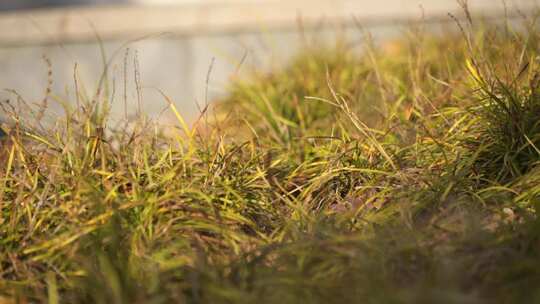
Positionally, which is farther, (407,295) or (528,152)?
(528,152)

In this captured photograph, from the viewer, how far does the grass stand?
2264 millimetres

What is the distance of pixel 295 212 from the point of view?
2.88 m

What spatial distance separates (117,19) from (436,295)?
5.00 m

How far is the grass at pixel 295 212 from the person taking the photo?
226cm

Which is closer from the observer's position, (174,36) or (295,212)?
(295,212)

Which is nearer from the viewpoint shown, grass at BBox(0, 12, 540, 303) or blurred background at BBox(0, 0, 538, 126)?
grass at BBox(0, 12, 540, 303)

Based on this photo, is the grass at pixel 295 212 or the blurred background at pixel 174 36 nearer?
the grass at pixel 295 212

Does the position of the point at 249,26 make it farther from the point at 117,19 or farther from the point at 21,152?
the point at 21,152

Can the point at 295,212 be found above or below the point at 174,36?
below

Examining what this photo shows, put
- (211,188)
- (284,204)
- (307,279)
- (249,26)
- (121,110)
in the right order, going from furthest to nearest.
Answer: (249,26)
(121,110)
(284,204)
(211,188)
(307,279)

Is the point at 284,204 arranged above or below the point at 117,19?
below

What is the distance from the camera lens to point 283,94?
442cm

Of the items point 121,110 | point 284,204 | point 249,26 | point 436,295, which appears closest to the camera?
point 436,295

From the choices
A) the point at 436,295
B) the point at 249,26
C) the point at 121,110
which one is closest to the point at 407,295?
the point at 436,295
